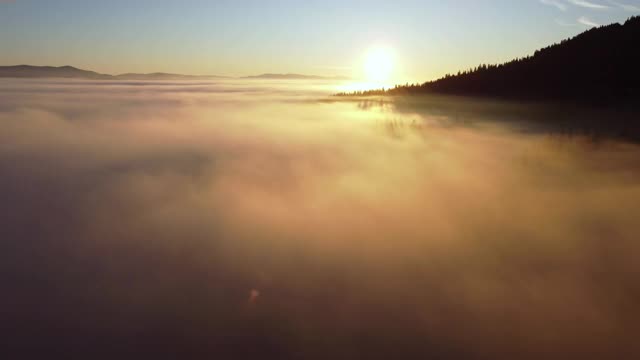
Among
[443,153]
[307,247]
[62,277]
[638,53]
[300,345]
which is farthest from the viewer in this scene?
[638,53]

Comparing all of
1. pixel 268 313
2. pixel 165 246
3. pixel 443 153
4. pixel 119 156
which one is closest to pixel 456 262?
pixel 268 313

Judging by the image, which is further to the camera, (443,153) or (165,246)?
(443,153)

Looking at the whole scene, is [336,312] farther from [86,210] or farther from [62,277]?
[86,210]

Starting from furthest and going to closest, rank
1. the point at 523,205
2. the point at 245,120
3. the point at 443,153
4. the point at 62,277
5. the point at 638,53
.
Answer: the point at 245,120 < the point at 638,53 < the point at 443,153 < the point at 523,205 < the point at 62,277

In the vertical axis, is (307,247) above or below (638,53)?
below

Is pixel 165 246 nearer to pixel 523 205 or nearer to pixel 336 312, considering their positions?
pixel 336 312

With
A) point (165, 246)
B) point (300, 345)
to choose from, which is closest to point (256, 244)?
point (165, 246)
